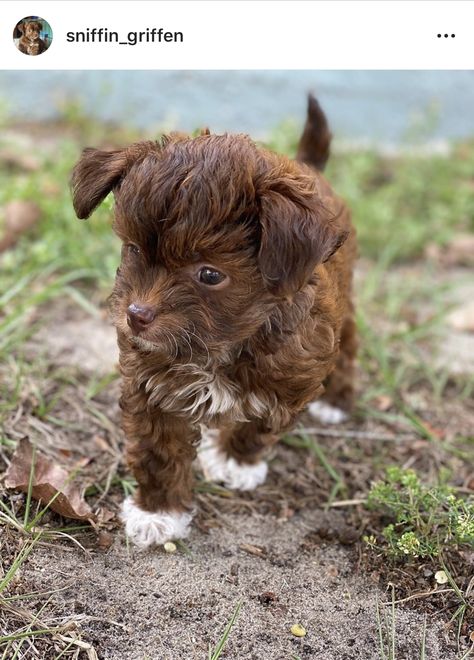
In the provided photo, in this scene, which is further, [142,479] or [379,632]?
[142,479]

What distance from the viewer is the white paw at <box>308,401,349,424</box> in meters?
4.66

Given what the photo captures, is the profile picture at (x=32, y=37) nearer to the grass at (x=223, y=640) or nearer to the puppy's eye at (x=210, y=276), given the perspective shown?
the puppy's eye at (x=210, y=276)

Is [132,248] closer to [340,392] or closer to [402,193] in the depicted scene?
[340,392]

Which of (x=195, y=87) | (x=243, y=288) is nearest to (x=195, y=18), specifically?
(x=243, y=288)

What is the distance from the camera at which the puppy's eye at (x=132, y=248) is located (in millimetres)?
2855

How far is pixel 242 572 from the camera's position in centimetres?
343

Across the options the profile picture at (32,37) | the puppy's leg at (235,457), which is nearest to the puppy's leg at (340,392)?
the puppy's leg at (235,457)

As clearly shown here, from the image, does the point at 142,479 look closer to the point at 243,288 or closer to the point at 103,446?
the point at 103,446

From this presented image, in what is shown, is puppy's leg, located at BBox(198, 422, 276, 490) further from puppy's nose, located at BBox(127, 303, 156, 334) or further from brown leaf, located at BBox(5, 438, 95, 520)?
puppy's nose, located at BBox(127, 303, 156, 334)

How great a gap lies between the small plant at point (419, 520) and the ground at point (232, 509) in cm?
9

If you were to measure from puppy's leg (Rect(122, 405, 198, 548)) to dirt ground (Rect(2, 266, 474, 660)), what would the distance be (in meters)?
0.07

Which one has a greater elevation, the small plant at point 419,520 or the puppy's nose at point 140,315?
the puppy's nose at point 140,315

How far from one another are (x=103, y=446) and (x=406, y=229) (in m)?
3.41

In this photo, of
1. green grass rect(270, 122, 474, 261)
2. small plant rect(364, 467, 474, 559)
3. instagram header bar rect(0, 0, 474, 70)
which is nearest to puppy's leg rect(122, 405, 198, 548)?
small plant rect(364, 467, 474, 559)
